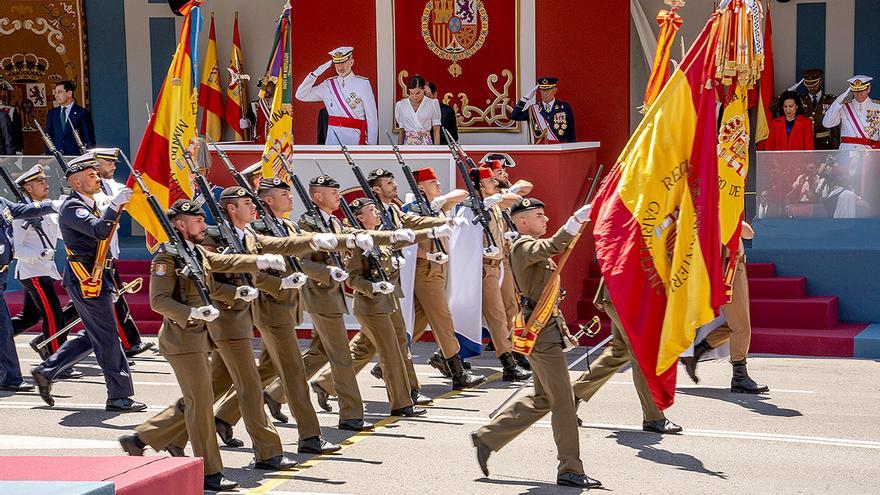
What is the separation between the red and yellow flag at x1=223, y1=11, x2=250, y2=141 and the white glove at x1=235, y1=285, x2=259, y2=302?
1001 centimetres

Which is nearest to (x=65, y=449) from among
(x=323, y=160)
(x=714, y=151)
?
(x=714, y=151)

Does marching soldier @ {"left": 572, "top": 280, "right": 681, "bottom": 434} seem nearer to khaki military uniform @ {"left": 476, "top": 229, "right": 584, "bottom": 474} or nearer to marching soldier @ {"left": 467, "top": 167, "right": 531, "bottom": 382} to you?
khaki military uniform @ {"left": 476, "top": 229, "right": 584, "bottom": 474}

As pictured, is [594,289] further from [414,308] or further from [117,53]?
[117,53]

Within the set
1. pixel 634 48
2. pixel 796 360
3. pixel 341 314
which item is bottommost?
pixel 796 360

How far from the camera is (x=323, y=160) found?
47.3 ft

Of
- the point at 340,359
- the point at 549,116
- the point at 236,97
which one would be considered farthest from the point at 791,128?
the point at 340,359

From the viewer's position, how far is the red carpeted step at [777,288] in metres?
14.2

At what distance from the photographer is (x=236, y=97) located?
1844 cm

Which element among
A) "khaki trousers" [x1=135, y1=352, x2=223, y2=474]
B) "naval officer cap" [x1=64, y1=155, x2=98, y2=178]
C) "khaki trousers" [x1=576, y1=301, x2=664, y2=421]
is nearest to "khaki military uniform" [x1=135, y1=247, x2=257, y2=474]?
"khaki trousers" [x1=135, y1=352, x2=223, y2=474]

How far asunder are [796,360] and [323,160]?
17.0 ft

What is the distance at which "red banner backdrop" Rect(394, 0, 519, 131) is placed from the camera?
1656cm

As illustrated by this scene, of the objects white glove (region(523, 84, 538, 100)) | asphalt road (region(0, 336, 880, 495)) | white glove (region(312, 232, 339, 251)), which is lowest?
asphalt road (region(0, 336, 880, 495))

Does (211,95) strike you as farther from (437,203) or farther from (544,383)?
(544,383)

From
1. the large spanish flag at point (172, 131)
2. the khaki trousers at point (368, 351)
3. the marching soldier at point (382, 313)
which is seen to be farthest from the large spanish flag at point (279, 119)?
the marching soldier at point (382, 313)
